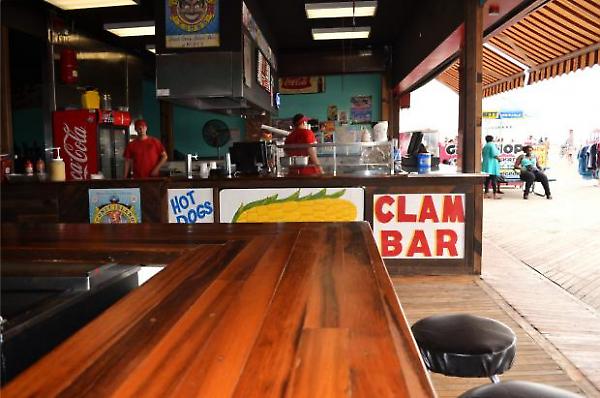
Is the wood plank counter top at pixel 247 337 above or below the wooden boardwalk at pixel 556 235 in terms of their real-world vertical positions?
above

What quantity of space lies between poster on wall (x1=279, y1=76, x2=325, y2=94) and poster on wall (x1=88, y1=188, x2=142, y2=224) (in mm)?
6177

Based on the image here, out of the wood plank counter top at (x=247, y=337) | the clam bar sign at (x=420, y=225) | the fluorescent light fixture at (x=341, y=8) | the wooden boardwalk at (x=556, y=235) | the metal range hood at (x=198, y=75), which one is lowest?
the wooden boardwalk at (x=556, y=235)

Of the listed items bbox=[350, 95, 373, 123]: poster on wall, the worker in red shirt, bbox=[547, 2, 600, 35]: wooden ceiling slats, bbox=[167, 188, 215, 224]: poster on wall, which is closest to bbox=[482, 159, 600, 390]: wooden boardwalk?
the worker in red shirt

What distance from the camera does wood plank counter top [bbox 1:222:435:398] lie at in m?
0.59

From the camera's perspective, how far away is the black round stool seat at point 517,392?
1.01m

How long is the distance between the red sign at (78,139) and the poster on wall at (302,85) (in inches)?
178

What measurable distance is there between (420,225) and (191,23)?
325cm

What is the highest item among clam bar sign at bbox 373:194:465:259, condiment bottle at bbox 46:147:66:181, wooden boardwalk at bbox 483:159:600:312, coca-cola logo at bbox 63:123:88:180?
coca-cola logo at bbox 63:123:88:180

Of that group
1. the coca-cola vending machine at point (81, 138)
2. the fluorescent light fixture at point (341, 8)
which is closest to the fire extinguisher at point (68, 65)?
the coca-cola vending machine at point (81, 138)

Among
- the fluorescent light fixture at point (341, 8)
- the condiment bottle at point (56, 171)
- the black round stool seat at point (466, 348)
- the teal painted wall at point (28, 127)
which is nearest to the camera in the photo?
the black round stool seat at point (466, 348)

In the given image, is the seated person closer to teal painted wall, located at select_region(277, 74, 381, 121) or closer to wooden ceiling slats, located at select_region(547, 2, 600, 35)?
teal painted wall, located at select_region(277, 74, 381, 121)

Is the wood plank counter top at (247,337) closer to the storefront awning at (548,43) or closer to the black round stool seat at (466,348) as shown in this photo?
the black round stool seat at (466,348)

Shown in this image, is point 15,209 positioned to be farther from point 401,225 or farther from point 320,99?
point 320,99

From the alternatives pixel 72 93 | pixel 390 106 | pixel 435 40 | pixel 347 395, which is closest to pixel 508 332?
pixel 347 395
